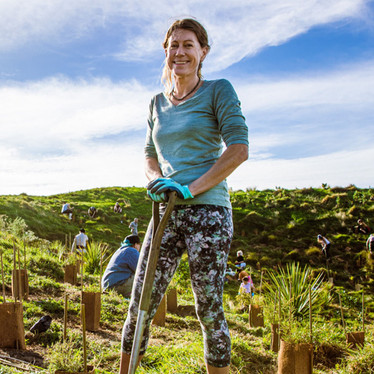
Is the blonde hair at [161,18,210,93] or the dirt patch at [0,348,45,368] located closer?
the blonde hair at [161,18,210,93]

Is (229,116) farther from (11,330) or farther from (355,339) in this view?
(355,339)

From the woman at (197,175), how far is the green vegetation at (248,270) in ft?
3.33

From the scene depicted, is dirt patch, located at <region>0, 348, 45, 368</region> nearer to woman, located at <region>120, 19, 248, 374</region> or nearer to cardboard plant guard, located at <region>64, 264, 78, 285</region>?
woman, located at <region>120, 19, 248, 374</region>

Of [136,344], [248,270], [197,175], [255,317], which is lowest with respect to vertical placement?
[248,270]

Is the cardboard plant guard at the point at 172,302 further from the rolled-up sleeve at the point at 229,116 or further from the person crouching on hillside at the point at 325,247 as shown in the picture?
the person crouching on hillside at the point at 325,247

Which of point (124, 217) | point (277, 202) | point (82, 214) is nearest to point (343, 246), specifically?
point (277, 202)

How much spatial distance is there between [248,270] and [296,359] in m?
11.4

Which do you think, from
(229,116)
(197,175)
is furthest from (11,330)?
(229,116)

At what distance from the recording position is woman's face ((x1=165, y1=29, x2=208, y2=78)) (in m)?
1.99

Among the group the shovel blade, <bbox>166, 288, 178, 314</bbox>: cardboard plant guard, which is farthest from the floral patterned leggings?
<bbox>166, 288, 178, 314</bbox>: cardboard plant guard

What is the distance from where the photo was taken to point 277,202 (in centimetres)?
2436

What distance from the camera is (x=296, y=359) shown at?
3078mm

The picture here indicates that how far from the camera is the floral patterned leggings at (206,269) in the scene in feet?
5.85

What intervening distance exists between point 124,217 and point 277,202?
9.69 metres
